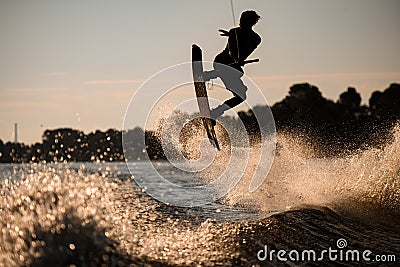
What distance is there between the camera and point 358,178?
43.8ft

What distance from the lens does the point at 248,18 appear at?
11.0 metres

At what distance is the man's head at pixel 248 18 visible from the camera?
11.0 m

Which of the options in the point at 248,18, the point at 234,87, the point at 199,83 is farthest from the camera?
the point at 199,83

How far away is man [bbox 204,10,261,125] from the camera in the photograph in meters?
10.9

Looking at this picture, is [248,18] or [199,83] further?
[199,83]

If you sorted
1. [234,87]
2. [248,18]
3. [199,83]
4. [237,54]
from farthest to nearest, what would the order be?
[199,83]
[234,87]
[248,18]
[237,54]

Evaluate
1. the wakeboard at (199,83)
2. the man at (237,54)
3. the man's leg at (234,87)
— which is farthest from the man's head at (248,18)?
the wakeboard at (199,83)

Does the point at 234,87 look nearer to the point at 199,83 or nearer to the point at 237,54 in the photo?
the point at 237,54

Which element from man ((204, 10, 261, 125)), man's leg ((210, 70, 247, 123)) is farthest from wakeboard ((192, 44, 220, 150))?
man ((204, 10, 261, 125))

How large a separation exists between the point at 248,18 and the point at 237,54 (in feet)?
2.58

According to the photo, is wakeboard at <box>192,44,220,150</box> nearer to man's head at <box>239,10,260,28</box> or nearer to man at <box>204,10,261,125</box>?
man at <box>204,10,261,125</box>

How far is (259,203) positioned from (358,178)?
2471mm

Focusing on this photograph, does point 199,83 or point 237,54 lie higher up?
point 237,54

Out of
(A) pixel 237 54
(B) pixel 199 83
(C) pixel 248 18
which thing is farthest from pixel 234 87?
(C) pixel 248 18
